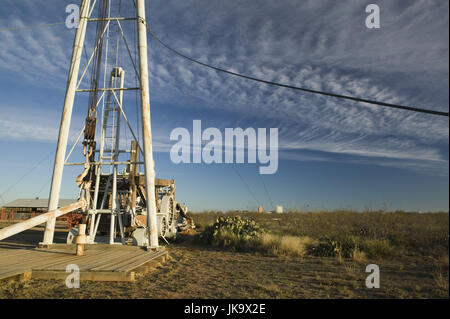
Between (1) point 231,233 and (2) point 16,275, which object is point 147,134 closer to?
(2) point 16,275

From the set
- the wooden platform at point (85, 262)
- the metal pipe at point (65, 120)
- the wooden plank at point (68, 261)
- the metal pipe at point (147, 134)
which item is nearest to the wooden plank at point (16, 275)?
the wooden platform at point (85, 262)

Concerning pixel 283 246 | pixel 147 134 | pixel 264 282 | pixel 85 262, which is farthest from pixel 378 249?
pixel 85 262

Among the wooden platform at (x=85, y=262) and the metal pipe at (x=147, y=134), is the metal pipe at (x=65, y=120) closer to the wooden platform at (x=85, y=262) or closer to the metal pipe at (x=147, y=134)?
the wooden platform at (x=85, y=262)

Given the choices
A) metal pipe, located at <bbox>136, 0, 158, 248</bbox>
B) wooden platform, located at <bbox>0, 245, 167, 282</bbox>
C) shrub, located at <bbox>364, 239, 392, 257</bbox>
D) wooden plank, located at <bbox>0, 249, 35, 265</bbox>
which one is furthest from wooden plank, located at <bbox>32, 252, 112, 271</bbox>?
shrub, located at <bbox>364, 239, 392, 257</bbox>

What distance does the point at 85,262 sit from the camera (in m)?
7.30

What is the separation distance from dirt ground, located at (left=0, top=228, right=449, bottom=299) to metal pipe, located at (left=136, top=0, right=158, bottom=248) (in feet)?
4.40

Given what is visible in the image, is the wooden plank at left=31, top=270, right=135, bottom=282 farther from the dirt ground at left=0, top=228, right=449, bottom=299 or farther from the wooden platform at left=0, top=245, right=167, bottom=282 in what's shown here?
the dirt ground at left=0, top=228, right=449, bottom=299

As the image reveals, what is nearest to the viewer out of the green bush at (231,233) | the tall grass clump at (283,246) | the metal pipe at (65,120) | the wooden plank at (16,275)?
the wooden plank at (16,275)

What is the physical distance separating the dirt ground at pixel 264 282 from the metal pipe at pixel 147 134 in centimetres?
134

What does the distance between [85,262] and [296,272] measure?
572 cm

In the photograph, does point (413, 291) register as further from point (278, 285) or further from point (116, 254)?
point (116, 254)

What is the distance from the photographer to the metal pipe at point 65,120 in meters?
9.49
